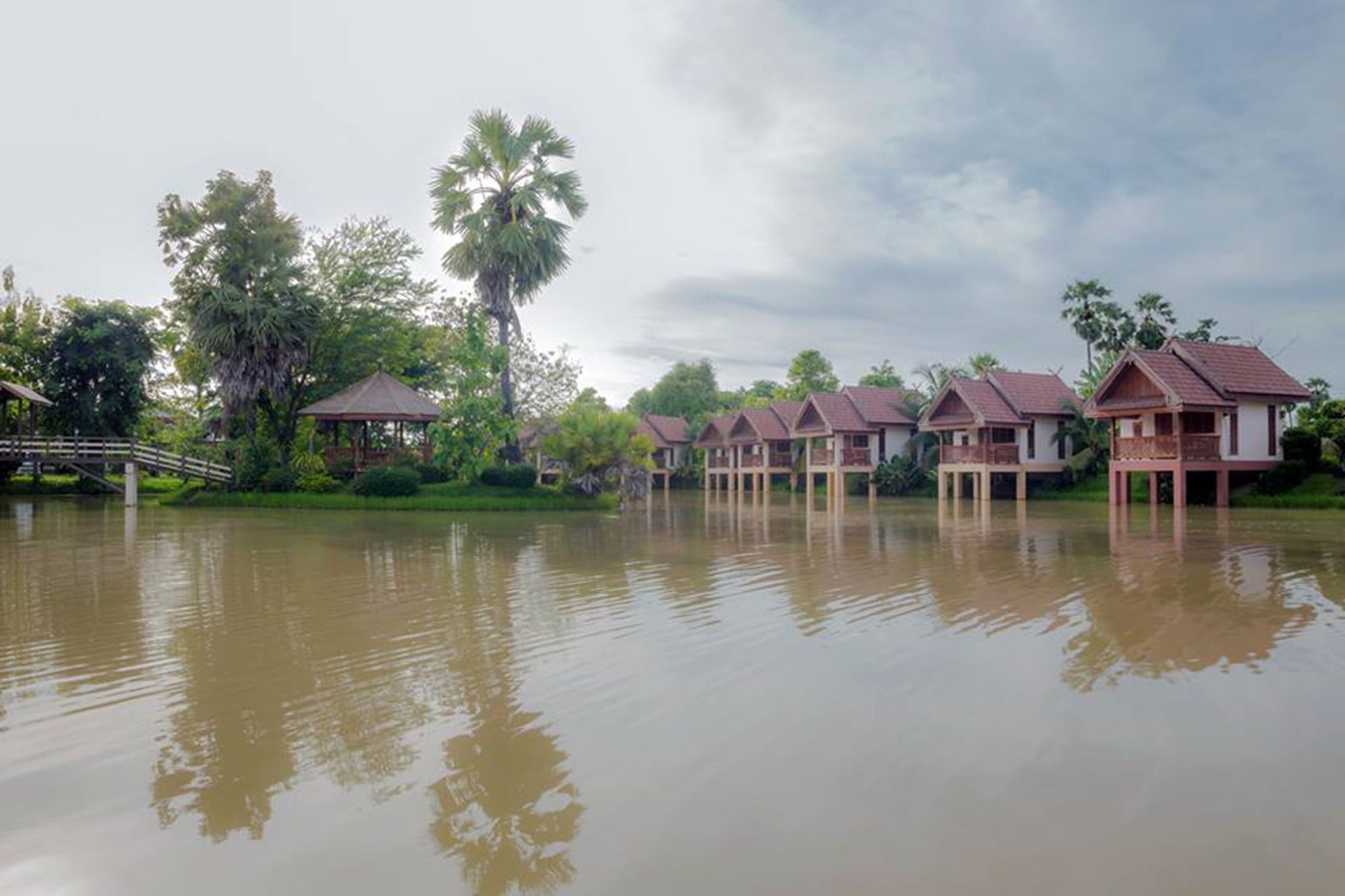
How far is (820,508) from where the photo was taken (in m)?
32.0

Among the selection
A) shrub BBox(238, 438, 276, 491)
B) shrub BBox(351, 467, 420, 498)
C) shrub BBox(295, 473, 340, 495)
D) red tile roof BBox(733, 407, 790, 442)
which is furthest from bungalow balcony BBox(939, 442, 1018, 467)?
shrub BBox(238, 438, 276, 491)

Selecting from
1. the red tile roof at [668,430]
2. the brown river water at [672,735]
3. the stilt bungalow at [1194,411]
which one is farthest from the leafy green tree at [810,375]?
the brown river water at [672,735]

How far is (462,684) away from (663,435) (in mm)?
56092

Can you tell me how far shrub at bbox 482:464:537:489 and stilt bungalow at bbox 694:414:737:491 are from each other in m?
24.8

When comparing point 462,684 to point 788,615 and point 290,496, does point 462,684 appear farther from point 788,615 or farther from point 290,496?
point 290,496

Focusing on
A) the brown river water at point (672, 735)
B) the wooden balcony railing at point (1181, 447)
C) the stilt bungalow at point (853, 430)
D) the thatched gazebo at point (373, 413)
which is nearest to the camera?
the brown river water at point (672, 735)

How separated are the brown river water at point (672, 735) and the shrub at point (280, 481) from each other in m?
20.3

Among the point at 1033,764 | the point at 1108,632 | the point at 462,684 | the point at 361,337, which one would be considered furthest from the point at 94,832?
the point at 361,337

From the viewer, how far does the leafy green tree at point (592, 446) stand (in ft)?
97.1

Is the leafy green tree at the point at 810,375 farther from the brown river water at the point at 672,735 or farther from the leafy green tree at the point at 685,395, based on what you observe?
the brown river water at the point at 672,735

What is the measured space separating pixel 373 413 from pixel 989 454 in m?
23.9

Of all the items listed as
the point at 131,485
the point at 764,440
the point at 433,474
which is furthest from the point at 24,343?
the point at 764,440

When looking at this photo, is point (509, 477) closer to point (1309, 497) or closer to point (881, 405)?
point (881, 405)

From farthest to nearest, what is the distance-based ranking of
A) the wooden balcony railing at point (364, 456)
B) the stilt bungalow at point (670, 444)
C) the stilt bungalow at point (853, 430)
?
1. the stilt bungalow at point (670, 444)
2. the stilt bungalow at point (853, 430)
3. the wooden balcony railing at point (364, 456)
